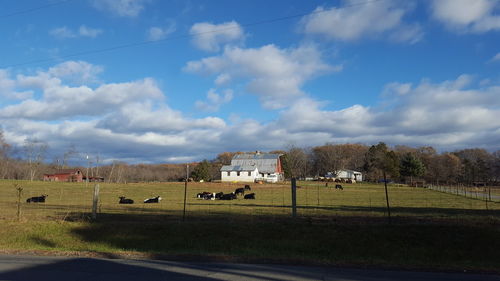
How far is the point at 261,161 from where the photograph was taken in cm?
10244

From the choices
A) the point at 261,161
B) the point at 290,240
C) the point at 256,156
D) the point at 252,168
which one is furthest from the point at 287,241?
the point at 256,156

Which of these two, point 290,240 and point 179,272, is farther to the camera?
point 290,240

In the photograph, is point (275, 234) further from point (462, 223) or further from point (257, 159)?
point (257, 159)

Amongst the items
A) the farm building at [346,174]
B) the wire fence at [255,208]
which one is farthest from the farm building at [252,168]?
the wire fence at [255,208]

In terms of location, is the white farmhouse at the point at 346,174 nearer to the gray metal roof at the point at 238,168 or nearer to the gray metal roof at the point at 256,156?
the gray metal roof at the point at 256,156

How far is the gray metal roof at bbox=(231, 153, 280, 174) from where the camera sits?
330 ft

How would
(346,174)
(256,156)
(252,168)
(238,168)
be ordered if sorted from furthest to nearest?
(346,174) < (256,156) < (238,168) < (252,168)

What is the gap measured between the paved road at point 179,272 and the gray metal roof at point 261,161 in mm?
89974

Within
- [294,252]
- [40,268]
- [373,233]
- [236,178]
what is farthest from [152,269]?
[236,178]

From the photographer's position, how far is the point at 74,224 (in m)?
15.3

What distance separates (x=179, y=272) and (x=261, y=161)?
93634mm

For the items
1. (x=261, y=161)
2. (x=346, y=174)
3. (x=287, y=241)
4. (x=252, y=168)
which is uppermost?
(x=261, y=161)

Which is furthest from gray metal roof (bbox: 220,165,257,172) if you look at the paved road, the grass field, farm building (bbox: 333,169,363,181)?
the paved road

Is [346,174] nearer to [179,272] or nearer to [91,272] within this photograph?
[179,272]
